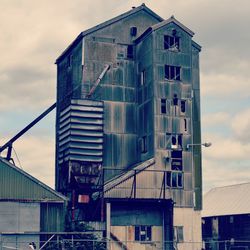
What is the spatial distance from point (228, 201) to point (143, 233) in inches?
746

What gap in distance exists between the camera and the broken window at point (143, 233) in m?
55.1

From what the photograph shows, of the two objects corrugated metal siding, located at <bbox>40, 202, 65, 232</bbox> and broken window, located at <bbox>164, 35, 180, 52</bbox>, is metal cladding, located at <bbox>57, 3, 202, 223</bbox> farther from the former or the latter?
corrugated metal siding, located at <bbox>40, 202, 65, 232</bbox>

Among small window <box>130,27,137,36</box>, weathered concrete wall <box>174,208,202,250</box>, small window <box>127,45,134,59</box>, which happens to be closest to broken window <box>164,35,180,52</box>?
small window <box>127,45,134,59</box>

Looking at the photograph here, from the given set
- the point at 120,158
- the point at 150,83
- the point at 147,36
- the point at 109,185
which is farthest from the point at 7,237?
the point at 147,36

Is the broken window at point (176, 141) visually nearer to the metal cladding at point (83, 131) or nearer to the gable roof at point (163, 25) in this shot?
the metal cladding at point (83, 131)

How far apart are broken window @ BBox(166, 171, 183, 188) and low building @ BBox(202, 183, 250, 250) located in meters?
9.51

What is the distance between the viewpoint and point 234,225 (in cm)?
6638

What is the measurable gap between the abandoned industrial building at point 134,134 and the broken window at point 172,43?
0.11m

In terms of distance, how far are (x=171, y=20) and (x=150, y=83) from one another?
7.19 m

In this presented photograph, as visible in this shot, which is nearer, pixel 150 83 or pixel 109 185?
pixel 109 185

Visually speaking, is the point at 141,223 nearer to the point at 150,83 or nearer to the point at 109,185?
the point at 109,185

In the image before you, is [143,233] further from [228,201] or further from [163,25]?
[163,25]

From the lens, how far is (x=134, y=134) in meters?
61.1

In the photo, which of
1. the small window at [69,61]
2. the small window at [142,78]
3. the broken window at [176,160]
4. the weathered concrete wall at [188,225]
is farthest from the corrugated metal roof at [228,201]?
the small window at [69,61]
